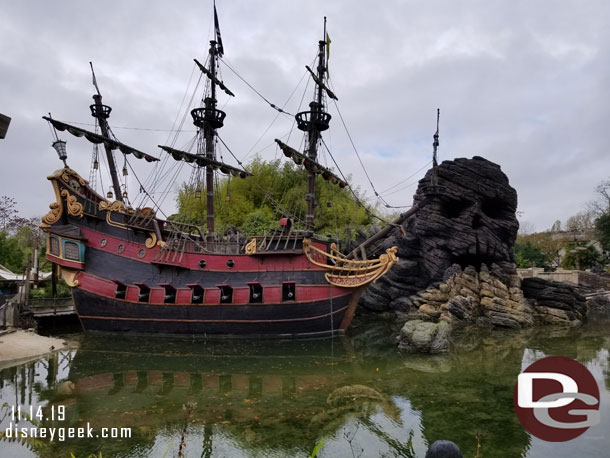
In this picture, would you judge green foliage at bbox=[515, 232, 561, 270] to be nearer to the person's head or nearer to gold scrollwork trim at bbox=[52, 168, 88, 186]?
gold scrollwork trim at bbox=[52, 168, 88, 186]

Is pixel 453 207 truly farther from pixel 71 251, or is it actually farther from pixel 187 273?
pixel 71 251

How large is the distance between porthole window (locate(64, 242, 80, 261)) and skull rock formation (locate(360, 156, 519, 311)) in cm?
1405

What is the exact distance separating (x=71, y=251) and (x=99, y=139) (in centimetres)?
514

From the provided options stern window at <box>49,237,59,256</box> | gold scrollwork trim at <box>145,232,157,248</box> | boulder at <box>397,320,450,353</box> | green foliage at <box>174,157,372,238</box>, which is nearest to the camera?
boulder at <box>397,320,450,353</box>

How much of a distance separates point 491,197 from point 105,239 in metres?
18.4

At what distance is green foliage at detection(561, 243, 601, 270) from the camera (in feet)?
116

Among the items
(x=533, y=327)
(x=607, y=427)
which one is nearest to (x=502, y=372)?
(x=607, y=427)

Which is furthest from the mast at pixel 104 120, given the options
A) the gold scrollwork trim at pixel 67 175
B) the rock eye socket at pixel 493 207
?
the rock eye socket at pixel 493 207

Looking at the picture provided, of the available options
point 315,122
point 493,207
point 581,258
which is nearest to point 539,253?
point 581,258

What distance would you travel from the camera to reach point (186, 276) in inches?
615

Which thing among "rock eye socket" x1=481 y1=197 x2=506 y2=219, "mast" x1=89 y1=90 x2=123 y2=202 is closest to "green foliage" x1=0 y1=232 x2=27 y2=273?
"mast" x1=89 y1=90 x2=123 y2=202

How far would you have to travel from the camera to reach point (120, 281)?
51.4ft

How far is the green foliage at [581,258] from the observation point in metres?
35.2

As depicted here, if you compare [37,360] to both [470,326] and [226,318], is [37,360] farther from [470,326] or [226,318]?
[470,326]
